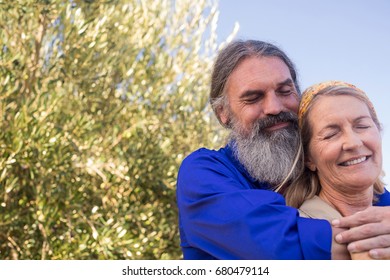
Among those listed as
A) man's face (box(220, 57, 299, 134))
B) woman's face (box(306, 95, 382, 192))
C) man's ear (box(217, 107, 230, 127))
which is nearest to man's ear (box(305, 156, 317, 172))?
woman's face (box(306, 95, 382, 192))

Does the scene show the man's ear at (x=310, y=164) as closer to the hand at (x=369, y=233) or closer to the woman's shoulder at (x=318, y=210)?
the woman's shoulder at (x=318, y=210)

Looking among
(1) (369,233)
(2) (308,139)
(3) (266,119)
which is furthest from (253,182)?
(1) (369,233)

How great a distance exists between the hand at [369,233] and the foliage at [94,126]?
4942 mm

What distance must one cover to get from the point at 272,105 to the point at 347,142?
547 mm

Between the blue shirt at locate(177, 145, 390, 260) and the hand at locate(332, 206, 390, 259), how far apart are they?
0.22ft

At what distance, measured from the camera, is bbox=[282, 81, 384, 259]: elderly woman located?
2326mm

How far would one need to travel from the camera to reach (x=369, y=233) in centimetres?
198

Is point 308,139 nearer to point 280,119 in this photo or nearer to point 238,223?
point 280,119

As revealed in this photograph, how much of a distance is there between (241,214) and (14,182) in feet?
16.2

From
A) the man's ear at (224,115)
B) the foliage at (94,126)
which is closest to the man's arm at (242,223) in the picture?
the man's ear at (224,115)

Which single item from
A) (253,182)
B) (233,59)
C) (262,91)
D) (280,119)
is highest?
(233,59)

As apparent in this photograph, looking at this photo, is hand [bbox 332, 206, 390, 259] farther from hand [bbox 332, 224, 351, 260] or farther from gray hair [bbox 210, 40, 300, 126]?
gray hair [bbox 210, 40, 300, 126]
